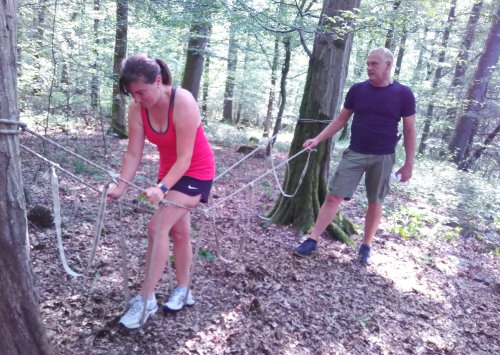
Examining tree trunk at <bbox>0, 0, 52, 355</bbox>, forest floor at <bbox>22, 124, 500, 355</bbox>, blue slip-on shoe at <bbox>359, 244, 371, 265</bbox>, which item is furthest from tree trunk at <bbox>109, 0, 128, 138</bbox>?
tree trunk at <bbox>0, 0, 52, 355</bbox>

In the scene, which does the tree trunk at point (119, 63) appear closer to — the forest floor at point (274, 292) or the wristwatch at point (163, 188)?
the forest floor at point (274, 292)

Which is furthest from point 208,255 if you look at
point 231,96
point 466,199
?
point 231,96

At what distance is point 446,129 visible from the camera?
46.1ft

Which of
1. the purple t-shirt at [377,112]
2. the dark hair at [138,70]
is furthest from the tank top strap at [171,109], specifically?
the purple t-shirt at [377,112]

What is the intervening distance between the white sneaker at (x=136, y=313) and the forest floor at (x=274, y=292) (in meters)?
0.07

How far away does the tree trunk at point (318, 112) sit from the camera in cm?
392

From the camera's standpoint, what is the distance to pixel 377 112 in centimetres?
334

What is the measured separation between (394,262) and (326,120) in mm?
1776

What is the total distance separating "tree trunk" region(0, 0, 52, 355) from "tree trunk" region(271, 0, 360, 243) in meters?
2.92

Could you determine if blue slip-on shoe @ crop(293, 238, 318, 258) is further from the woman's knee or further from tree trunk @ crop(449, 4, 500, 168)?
tree trunk @ crop(449, 4, 500, 168)

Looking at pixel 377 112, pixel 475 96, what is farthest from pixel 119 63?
pixel 475 96

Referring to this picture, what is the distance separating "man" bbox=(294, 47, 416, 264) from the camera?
3270 millimetres

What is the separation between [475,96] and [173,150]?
1193 centimetres

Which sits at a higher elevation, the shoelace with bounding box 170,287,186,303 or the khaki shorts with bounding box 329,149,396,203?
Answer: the khaki shorts with bounding box 329,149,396,203
